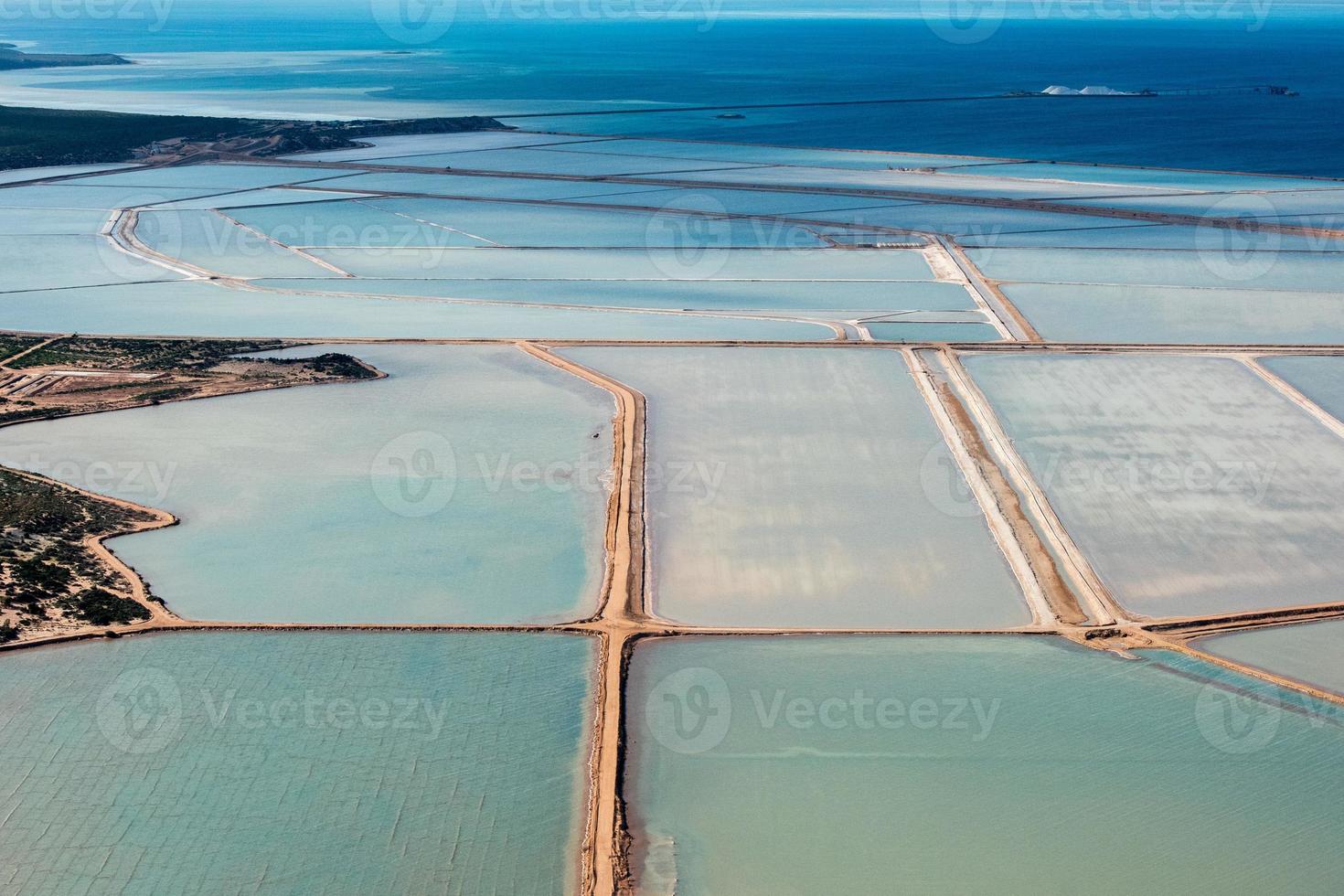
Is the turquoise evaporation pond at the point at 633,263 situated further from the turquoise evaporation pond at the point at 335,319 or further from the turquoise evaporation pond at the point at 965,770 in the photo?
the turquoise evaporation pond at the point at 965,770

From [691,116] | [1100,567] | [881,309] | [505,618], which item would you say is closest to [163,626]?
[505,618]

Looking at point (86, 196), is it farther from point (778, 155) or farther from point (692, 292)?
point (778, 155)

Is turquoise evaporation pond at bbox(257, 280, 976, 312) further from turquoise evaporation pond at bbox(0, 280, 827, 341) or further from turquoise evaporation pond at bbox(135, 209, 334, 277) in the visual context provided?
turquoise evaporation pond at bbox(135, 209, 334, 277)

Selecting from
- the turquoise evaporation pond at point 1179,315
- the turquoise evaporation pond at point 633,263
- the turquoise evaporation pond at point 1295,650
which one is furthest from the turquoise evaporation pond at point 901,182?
the turquoise evaporation pond at point 1295,650

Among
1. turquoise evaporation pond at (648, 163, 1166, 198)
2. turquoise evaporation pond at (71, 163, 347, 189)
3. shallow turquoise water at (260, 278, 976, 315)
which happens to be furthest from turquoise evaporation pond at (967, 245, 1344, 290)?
turquoise evaporation pond at (71, 163, 347, 189)

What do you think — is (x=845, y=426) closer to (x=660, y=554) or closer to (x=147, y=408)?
(x=660, y=554)

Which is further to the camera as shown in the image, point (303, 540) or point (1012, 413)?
point (1012, 413)
